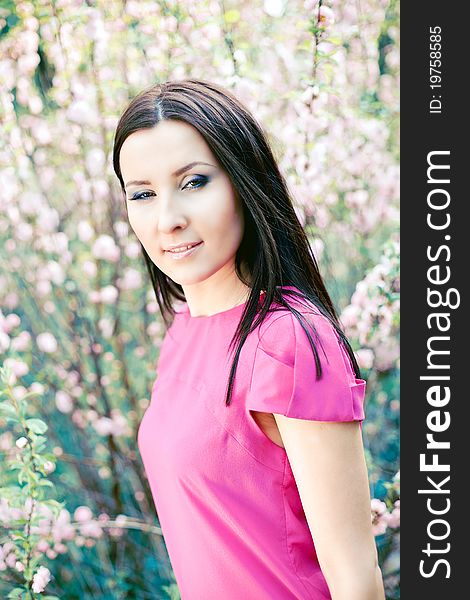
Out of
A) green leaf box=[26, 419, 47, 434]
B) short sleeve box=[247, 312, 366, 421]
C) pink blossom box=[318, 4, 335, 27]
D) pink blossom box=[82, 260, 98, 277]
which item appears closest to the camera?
short sleeve box=[247, 312, 366, 421]

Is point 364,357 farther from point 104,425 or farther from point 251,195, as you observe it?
point 251,195

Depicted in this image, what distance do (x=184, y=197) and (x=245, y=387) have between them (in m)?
0.32

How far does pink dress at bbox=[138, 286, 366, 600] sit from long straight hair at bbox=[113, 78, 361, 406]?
36 millimetres

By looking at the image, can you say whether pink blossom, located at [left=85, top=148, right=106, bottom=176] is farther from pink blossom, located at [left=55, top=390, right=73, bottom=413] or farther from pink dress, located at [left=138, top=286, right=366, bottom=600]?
pink dress, located at [left=138, top=286, right=366, bottom=600]

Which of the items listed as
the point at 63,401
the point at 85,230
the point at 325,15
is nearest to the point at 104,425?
the point at 63,401

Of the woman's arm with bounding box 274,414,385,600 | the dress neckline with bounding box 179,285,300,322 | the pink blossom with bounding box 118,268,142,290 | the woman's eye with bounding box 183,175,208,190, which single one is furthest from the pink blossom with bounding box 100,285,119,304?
the woman's arm with bounding box 274,414,385,600

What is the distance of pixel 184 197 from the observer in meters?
1.15

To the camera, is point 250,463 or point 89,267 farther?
point 89,267

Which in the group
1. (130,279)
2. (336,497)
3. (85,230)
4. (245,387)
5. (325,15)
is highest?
(325,15)

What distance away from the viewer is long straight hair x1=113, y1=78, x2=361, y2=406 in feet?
3.74

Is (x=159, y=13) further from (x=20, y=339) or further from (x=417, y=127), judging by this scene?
(x=20, y=339)

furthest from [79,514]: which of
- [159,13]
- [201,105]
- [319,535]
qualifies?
[159,13]

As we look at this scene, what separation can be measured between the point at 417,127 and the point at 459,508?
2.74 ft

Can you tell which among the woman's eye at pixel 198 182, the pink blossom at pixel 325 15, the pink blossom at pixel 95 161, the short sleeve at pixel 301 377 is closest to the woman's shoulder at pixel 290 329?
the short sleeve at pixel 301 377
